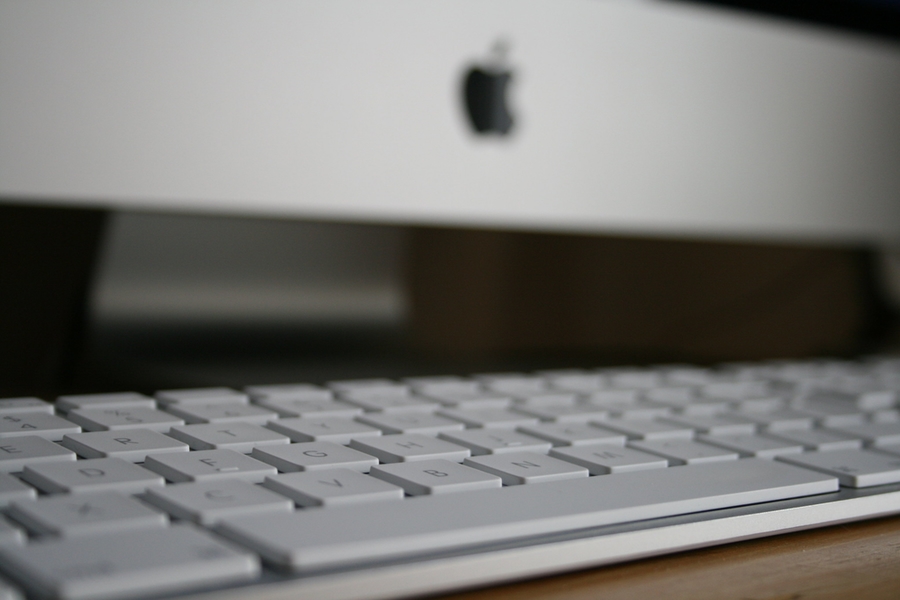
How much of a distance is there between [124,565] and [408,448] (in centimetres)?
13

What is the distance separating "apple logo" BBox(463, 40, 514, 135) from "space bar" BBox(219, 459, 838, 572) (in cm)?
38

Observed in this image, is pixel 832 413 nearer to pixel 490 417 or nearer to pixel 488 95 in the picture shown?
pixel 490 417

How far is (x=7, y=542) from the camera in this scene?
0.60 feet

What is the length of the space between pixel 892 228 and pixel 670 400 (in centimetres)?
60

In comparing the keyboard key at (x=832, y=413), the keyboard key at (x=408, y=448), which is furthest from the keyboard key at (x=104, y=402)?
the keyboard key at (x=832, y=413)

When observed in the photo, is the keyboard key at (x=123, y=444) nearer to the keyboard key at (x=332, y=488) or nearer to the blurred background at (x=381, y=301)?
the keyboard key at (x=332, y=488)

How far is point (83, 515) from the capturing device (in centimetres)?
20

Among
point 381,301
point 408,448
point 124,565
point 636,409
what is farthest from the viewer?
point 381,301

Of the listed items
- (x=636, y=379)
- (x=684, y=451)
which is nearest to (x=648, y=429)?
(x=684, y=451)

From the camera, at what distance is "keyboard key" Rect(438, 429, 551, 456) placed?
0.98 feet

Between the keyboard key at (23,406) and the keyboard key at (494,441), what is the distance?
6.1 inches

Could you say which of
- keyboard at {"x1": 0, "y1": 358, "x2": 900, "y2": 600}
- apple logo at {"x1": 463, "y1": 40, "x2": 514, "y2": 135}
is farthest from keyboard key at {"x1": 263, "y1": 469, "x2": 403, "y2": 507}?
apple logo at {"x1": 463, "y1": 40, "x2": 514, "y2": 135}

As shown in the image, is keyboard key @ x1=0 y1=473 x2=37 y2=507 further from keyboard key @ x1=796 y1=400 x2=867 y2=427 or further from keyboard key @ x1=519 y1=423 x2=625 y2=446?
keyboard key @ x1=796 y1=400 x2=867 y2=427

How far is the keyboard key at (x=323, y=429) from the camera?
0.99 ft
